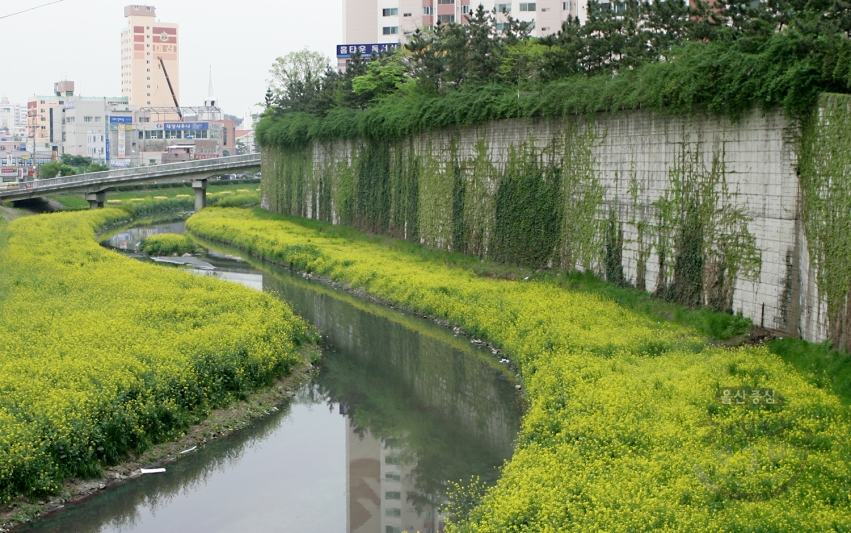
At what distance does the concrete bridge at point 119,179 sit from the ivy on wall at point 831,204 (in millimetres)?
41627

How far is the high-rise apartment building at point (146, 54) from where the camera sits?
525 feet

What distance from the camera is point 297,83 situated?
5584 cm

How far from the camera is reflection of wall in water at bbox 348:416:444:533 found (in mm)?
11312

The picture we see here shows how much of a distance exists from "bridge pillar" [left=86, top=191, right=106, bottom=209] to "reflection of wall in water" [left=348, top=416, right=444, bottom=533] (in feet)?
136

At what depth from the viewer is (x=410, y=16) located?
70062 mm

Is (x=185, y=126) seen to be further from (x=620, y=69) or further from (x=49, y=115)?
(x=620, y=69)

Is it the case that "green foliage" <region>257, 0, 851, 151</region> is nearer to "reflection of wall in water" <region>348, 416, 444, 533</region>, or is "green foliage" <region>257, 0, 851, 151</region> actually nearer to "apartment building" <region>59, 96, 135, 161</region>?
"reflection of wall in water" <region>348, 416, 444, 533</region>

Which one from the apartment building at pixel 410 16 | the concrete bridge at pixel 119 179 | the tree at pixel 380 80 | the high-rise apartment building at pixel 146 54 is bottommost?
the concrete bridge at pixel 119 179

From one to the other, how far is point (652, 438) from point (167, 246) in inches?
1108

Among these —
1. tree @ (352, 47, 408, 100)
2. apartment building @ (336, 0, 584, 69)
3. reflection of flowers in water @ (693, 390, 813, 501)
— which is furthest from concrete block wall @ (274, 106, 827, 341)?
apartment building @ (336, 0, 584, 69)

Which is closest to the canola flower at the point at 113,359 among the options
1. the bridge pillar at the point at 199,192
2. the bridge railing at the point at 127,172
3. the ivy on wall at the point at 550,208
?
the ivy on wall at the point at 550,208

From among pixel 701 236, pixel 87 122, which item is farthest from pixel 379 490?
pixel 87 122

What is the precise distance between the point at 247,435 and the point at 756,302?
30.2 feet

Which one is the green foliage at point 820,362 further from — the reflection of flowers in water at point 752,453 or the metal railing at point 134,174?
the metal railing at point 134,174
